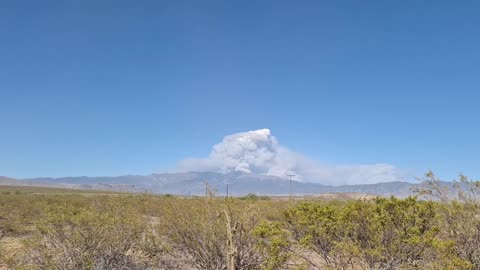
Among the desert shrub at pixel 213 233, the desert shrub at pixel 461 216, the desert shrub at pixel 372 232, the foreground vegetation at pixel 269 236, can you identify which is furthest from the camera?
the desert shrub at pixel 213 233

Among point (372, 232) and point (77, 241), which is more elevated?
point (372, 232)

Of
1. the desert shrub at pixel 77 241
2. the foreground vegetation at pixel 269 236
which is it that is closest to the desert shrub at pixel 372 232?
the foreground vegetation at pixel 269 236

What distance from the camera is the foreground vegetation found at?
8.52 m

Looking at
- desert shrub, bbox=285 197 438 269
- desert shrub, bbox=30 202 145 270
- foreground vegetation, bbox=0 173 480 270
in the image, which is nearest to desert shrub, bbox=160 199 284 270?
foreground vegetation, bbox=0 173 480 270

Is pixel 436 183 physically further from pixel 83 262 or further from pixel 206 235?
pixel 83 262

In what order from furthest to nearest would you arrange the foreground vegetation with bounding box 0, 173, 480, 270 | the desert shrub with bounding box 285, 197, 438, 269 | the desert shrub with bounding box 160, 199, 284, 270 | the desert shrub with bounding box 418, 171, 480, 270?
the desert shrub with bounding box 160, 199, 284, 270
the desert shrub with bounding box 418, 171, 480, 270
the foreground vegetation with bounding box 0, 173, 480, 270
the desert shrub with bounding box 285, 197, 438, 269

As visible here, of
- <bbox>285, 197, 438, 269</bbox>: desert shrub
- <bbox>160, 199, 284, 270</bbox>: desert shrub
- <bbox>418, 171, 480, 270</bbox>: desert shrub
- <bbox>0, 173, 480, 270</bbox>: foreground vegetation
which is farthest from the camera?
<bbox>160, 199, 284, 270</bbox>: desert shrub

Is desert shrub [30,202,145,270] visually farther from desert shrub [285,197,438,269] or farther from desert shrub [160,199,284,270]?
desert shrub [285,197,438,269]

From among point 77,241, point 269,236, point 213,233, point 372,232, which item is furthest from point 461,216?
point 77,241

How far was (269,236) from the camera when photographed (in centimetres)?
880

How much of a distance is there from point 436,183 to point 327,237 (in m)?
3.89

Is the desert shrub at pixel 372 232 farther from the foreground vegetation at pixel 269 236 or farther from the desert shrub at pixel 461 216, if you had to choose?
the desert shrub at pixel 461 216

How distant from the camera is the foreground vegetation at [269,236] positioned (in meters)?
8.52

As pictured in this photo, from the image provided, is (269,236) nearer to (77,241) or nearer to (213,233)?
(213,233)
